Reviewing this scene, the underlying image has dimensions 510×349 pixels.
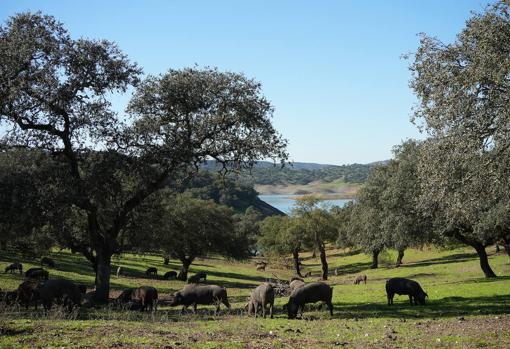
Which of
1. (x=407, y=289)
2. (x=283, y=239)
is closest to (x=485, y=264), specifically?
(x=407, y=289)

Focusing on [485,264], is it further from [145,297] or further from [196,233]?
[196,233]

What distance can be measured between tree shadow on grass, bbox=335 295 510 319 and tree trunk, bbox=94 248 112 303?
43.1 feet

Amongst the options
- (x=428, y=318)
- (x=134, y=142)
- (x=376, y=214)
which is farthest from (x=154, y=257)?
(x=428, y=318)

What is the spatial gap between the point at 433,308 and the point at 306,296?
6510mm

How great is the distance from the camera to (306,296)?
21031mm

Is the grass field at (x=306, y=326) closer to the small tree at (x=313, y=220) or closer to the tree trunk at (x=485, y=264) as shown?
the tree trunk at (x=485, y=264)

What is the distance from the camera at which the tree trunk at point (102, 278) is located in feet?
84.5

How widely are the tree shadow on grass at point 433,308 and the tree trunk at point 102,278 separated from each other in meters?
13.1

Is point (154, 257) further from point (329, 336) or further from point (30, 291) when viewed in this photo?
point (329, 336)

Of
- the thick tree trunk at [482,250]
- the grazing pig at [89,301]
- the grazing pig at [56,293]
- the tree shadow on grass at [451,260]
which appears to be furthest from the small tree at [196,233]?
the thick tree trunk at [482,250]

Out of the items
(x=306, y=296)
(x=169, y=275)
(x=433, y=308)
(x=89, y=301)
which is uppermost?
(x=306, y=296)

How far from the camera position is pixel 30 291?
21984 mm

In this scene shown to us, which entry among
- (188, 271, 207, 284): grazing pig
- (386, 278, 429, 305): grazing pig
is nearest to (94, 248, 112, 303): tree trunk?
(386, 278, 429, 305): grazing pig

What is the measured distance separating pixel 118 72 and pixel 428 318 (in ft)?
67.1
